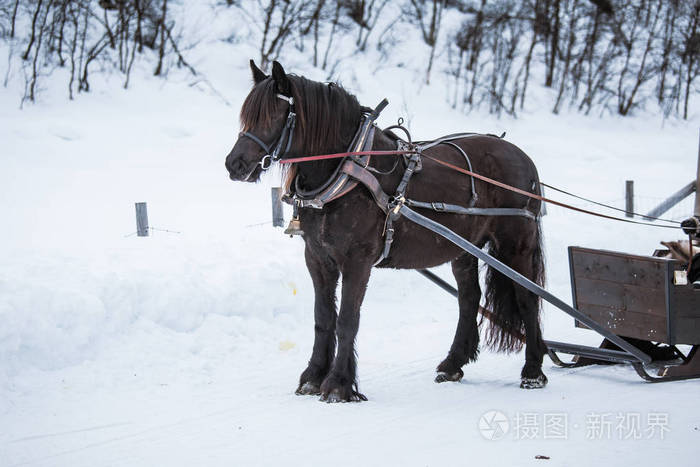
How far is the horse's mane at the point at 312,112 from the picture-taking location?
158 inches

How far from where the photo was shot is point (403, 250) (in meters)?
4.59

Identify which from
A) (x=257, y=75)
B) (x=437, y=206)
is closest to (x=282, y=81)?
(x=257, y=75)

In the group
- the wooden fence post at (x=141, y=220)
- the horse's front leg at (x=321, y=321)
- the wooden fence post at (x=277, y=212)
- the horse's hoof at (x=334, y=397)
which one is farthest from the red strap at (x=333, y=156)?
the wooden fence post at (x=277, y=212)

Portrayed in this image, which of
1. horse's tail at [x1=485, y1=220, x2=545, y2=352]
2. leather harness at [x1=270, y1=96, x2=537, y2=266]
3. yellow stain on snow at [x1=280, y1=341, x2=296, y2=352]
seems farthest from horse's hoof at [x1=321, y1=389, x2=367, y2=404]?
yellow stain on snow at [x1=280, y1=341, x2=296, y2=352]

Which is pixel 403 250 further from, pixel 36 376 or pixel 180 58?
pixel 180 58

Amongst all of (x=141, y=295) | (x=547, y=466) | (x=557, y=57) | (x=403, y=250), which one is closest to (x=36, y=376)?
(x=141, y=295)

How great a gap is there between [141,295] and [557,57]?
70.2 feet

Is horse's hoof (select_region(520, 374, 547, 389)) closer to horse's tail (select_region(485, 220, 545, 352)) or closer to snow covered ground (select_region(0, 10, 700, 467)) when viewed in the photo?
snow covered ground (select_region(0, 10, 700, 467))

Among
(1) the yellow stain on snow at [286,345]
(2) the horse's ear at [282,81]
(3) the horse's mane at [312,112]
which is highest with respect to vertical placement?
(2) the horse's ear at [282,81]

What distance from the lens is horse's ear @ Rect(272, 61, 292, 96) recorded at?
157 inches

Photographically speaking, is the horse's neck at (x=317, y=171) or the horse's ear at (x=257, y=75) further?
the horse's neck at (x=317, y=171)

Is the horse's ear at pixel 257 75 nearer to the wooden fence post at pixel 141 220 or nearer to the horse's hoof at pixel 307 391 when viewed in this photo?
the horse's hoof at pixel 307 391

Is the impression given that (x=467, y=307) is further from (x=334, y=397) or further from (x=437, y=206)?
(x=334, y=397)

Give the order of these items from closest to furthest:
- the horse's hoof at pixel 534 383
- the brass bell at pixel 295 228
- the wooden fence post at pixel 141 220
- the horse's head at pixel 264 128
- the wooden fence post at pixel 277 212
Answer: the horse's head at pixel 264 128 → the brass bell at pixel 295 228 → the horse's hoof at pixel 534 383 → the wooden fence post at pixel 141 220 → the wooden fence post at pixel 277 212
